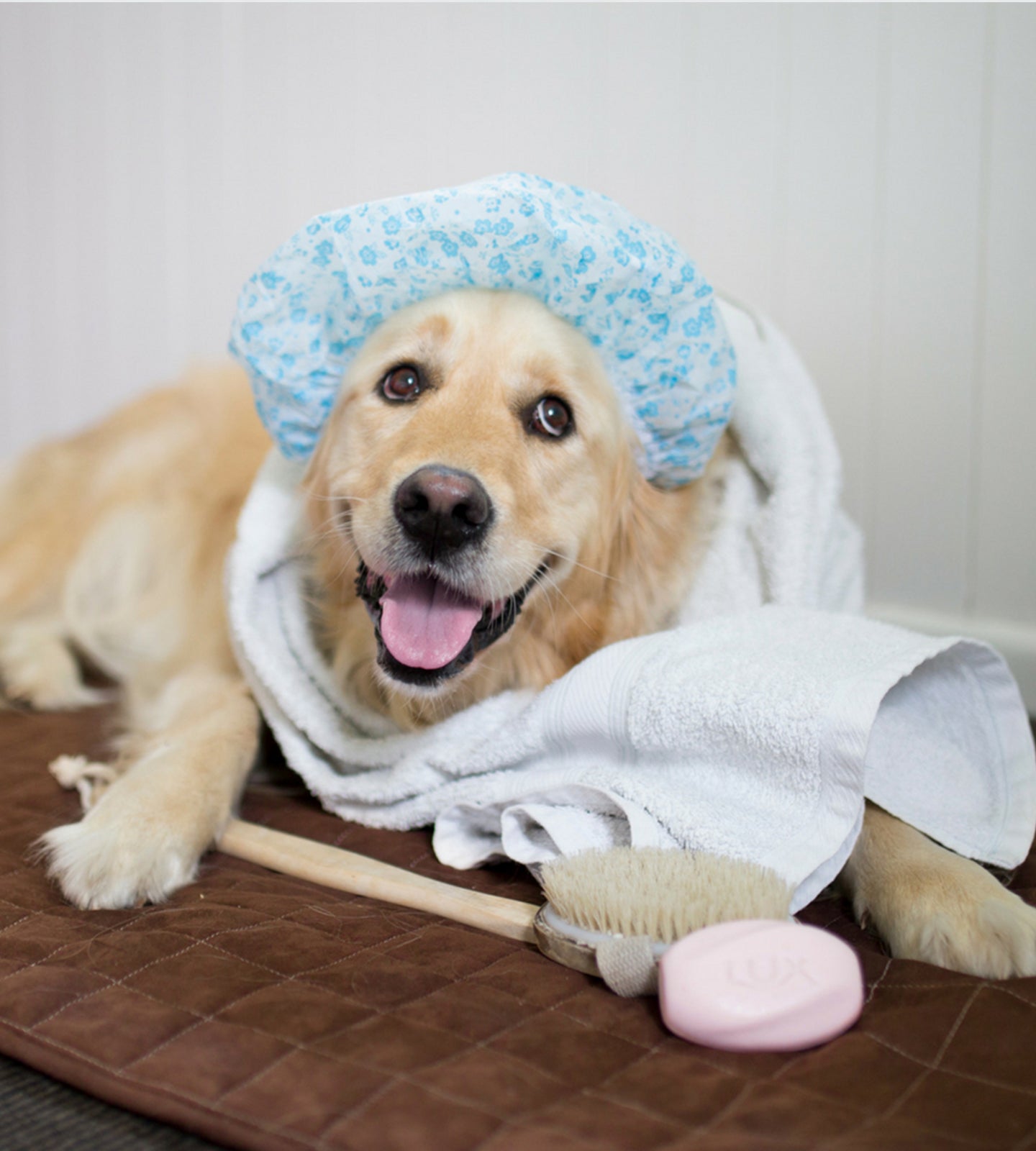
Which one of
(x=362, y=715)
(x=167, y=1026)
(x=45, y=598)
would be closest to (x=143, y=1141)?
Answer: (x=167, y=1026)

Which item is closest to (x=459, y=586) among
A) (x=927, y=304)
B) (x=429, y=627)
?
(x=429, y=627)

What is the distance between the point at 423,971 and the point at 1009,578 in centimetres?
184

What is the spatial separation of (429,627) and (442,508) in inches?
7.6

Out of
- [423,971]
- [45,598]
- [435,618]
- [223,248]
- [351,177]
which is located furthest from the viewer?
[223,248]

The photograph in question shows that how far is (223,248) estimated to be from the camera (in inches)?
128

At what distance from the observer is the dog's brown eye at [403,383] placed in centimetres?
158

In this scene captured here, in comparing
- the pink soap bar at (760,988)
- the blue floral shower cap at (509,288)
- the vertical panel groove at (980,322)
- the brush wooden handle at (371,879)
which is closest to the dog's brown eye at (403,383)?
the blue floral shower cap at (509,288)

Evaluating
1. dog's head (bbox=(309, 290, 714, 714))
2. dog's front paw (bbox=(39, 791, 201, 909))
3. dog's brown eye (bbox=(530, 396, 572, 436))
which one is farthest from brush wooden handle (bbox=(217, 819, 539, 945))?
dog's brown eye (bbox=(530, 396, 572, 436))

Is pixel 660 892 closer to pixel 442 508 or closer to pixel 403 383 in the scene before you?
pixel 442 508

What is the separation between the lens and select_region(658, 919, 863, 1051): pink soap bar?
2.86ft

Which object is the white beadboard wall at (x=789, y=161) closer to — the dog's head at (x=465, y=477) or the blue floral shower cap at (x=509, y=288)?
the blue floral shower cap at (x=509, y=288)

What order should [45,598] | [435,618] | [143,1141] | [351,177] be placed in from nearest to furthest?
[143,1141]
[435,618]
[45,598]
[351,177]

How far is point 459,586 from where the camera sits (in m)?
1.38

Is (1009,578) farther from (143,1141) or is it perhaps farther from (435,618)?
(143,1141)
